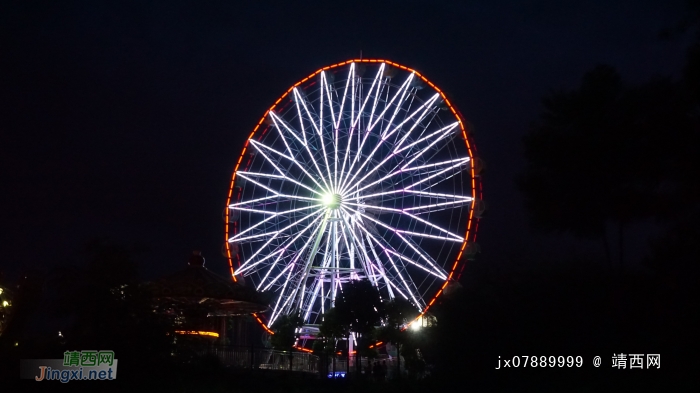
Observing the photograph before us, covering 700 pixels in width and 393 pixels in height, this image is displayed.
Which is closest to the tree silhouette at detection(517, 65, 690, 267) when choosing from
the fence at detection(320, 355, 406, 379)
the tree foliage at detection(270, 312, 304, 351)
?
the fence at detection(320, 355, 406, 379)

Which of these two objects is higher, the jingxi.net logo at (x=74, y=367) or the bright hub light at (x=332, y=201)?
the bright hub light at (x=332, y=201)

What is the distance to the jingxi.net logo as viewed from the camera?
16344 millimetres

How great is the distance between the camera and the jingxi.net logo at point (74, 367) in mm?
16344

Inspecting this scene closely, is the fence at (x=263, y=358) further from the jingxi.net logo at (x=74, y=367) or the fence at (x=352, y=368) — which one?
the jingxi.net logo at (x=74, y=367)

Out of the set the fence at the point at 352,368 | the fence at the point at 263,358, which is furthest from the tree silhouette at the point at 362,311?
the fence at the point at 263,358

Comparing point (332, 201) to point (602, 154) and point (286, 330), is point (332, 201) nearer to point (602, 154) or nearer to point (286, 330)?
point (286, 330)

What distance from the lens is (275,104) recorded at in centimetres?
2736

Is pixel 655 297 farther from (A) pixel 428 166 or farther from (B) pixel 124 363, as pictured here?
(B) pixel 124 363

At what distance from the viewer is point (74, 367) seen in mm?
16578

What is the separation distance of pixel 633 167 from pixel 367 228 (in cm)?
1059

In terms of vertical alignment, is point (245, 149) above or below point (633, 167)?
above

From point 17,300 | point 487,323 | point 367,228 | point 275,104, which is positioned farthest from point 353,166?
point 17,300

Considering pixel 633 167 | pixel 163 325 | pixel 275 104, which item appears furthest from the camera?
pixel 275 104

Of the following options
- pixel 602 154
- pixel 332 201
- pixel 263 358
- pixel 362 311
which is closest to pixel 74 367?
pixel 263 358
